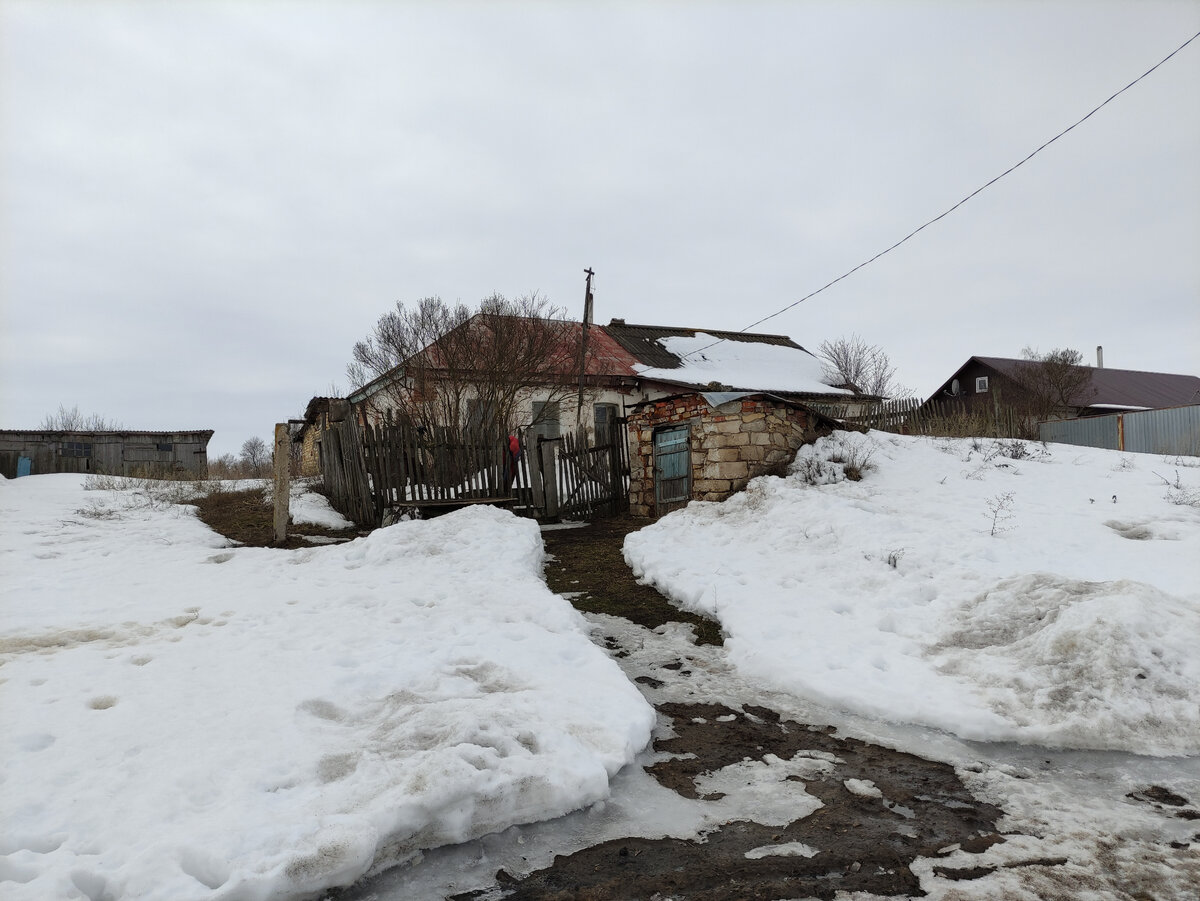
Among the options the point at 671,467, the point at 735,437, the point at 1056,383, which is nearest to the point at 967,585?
the point at 735,437

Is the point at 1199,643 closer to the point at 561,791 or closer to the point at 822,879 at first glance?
the point at 822,879

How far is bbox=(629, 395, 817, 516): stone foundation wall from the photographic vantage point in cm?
1005

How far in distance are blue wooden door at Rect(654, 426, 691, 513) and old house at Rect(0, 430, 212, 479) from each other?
19.3 metres

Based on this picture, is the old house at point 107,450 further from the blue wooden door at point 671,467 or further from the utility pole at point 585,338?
the blue wooden door at point 671,467

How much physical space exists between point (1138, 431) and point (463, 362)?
1582 cm

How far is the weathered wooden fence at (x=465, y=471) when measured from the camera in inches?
401

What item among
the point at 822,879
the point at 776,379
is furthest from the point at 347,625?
the point at 776,379

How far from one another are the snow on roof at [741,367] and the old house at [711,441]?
32.4 feet

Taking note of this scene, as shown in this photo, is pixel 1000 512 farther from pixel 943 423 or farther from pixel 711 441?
pixel 943 423

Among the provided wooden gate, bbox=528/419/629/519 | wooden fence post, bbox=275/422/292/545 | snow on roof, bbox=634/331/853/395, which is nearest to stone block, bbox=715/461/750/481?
wooden gate, bbox=528/419/629/519

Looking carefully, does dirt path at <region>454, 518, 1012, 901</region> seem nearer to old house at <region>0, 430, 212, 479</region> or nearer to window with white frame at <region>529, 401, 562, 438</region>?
window with white frame at <region>529, 401, 562, 438</region>

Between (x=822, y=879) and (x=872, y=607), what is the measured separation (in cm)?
352

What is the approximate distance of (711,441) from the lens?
10281 millimetres

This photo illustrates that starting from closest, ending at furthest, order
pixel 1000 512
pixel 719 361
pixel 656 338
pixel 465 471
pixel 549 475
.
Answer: pixel 1000 512 < pixel 465 471 < pixel 549 475 < pixel 719 361 < pixel 656 338
